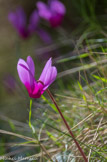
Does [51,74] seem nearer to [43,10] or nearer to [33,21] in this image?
[43,10]

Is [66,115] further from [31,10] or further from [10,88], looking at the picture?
[31,10]

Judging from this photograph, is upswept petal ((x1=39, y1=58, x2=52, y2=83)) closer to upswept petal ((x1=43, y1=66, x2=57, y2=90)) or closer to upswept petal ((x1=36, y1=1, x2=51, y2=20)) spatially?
upswept petal ((x1=43, y1=66, x2=57, y2=90))

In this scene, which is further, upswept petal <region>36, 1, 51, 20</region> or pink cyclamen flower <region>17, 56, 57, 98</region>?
upswept petal <region>36, 1, 51, 20</region>

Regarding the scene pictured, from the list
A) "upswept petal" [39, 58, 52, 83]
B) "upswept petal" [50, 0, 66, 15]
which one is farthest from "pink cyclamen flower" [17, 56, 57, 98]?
"upswept petal" [50, 0, 66, 15]

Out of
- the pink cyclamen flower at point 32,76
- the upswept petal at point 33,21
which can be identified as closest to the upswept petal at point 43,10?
the upswept petal at point 33,21

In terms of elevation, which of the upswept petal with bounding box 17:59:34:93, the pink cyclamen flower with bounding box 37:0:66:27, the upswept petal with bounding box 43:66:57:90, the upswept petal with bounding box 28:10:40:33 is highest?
the upswept petal with bounding box 28:10:40:33

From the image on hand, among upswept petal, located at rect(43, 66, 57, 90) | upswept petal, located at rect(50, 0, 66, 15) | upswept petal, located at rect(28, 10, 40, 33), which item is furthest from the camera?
upswept petal, located at rect(28, 10, 40, 33)

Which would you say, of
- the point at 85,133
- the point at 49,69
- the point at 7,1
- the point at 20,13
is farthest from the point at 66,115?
the point at 7,1

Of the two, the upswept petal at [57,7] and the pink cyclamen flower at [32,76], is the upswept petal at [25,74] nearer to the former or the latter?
the pink cyclamen flower at [32,76]

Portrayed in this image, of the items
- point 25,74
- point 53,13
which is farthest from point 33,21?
point 25,74
